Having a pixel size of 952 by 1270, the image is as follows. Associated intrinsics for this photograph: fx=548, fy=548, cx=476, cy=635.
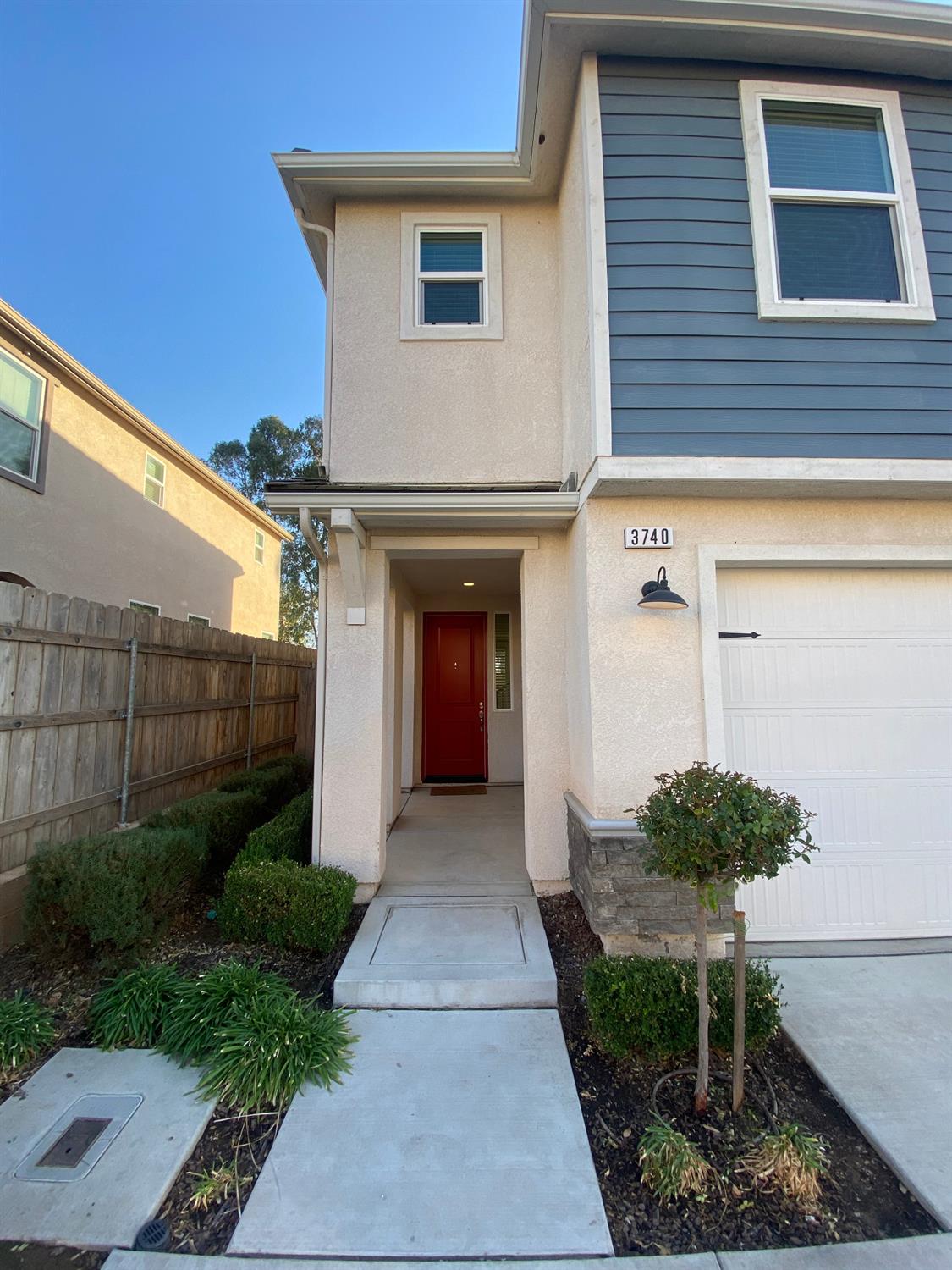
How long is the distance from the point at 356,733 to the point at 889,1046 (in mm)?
3536

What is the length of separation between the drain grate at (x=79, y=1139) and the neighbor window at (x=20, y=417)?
7.11 m

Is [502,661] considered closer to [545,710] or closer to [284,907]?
[545,710]

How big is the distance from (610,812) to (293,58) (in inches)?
418

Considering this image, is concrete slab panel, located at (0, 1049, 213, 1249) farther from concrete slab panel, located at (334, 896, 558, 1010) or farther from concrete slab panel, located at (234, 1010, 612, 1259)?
concrete slab panel, located at (334, 896, 558, 1010)

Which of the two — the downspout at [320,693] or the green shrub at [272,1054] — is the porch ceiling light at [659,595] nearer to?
the downspout at [320,693]

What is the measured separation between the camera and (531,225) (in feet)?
15.4

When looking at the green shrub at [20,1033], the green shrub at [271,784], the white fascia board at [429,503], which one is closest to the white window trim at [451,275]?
the white fascia board at [429,503]

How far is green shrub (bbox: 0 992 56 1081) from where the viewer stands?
8.25 ft

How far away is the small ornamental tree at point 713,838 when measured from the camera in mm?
2156

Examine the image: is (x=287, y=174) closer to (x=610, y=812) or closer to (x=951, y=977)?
(x=610, y=812)

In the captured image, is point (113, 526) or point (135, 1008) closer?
point (135, 1008)

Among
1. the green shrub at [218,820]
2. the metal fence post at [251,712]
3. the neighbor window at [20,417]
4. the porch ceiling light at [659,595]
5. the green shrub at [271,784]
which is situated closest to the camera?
the porch ceiling light at [659,595]

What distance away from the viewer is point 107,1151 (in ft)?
6.89

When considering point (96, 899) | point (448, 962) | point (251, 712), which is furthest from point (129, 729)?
point (448, 962)
